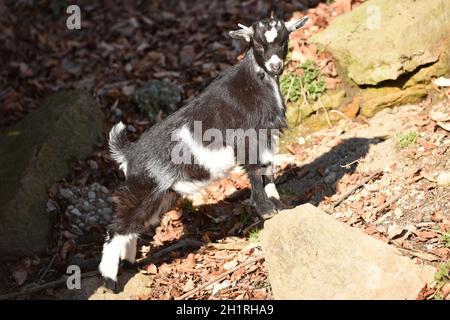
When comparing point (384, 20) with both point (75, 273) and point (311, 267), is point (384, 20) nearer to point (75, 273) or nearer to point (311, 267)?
point (311, 267)

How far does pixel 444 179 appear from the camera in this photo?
4.95 m

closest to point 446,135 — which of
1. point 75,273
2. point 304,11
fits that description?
point 304,11

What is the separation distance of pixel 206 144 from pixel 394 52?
235cm

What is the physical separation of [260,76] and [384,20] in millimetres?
2134

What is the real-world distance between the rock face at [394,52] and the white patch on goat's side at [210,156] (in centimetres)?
202

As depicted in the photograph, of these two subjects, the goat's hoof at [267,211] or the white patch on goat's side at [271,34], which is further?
the goat's hoof at [267,211]

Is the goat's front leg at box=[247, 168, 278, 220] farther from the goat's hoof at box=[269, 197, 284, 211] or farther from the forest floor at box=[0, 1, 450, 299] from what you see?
the forest floor at box=[0, 1, 450, 299]

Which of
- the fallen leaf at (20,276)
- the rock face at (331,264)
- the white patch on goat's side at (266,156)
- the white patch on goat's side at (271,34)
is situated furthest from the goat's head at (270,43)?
the fallen leaf at (20,276)

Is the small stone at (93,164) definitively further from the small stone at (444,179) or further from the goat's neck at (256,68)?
the small stone at (444,179)

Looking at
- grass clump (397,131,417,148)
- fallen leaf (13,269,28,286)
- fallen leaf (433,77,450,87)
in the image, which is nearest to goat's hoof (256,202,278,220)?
grass clump (397,131,417,148)

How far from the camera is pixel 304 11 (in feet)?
24.8

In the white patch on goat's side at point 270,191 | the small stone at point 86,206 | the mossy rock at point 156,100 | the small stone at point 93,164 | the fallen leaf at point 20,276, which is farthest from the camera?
the mossy rock at point 156,100

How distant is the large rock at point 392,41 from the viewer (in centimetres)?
607

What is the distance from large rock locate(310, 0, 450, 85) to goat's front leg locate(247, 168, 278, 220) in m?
1.90
